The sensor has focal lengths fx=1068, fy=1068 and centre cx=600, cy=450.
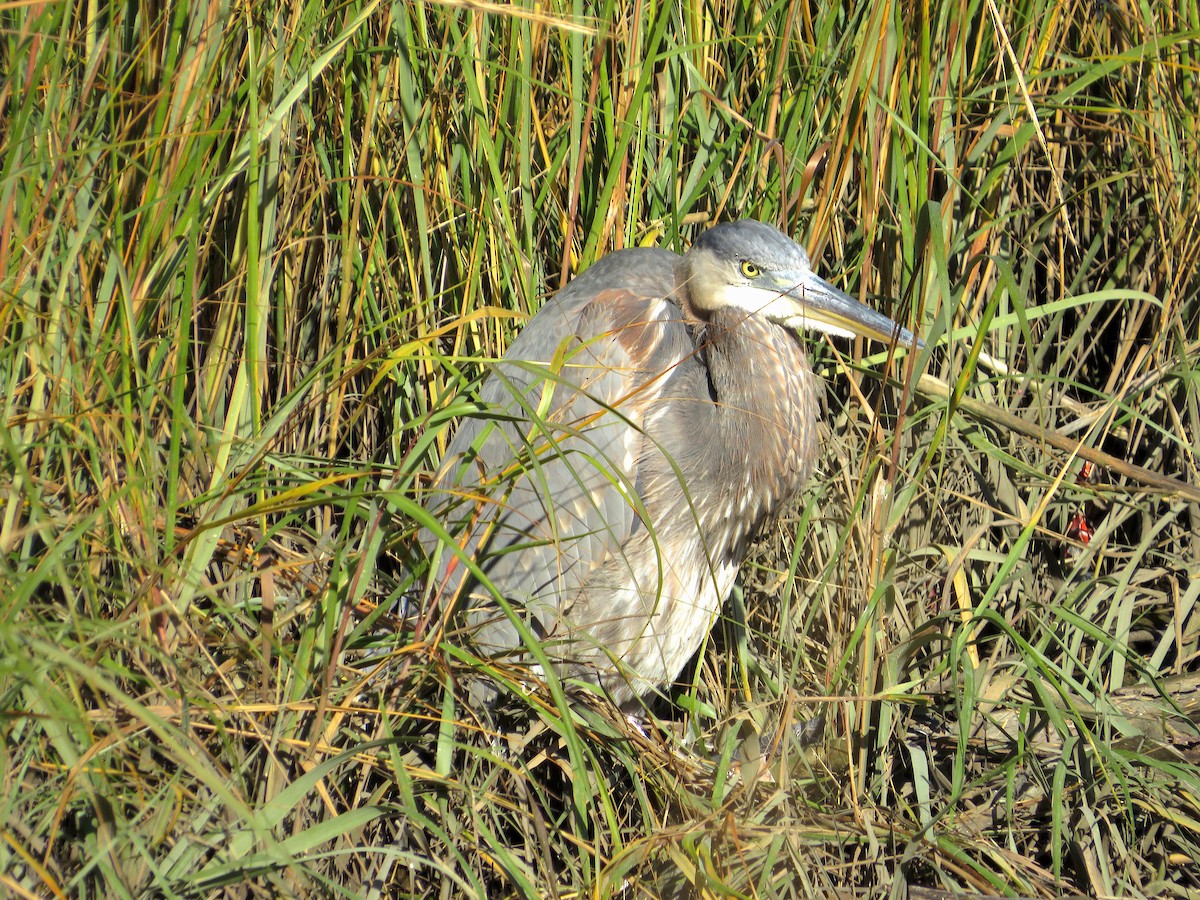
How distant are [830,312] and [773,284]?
157 mm

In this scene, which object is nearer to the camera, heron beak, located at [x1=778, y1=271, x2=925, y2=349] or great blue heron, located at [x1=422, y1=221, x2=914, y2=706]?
heron beak, located at [x1=778, y1=271, x2=925, y2=349]

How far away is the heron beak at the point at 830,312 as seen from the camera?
96.7 inches

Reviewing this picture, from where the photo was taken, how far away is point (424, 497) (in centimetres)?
222

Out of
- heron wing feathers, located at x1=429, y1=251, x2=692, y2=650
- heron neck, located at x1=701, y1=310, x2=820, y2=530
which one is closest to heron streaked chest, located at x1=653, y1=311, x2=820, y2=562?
heron neck, located at x1=701, y1=310, x2=820, y2=530

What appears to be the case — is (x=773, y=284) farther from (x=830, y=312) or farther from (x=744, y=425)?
(x=744, y=425)

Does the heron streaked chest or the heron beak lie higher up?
the heron beak

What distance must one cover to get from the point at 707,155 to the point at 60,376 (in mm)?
1677

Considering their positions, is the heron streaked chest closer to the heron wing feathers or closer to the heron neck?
the heron neck

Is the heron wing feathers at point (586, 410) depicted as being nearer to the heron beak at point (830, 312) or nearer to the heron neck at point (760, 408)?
the heron neck at point (760, 408)

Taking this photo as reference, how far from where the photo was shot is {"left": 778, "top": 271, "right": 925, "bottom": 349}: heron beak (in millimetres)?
2457

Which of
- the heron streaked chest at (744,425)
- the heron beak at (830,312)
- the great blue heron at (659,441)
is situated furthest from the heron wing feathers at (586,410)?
the heron beak at (830,312)

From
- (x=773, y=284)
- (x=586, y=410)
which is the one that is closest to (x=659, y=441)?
(x=586, y=410)

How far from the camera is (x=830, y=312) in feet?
8.28

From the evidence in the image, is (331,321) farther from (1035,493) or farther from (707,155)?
(1035,493)
